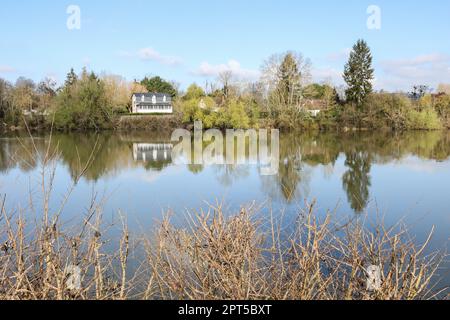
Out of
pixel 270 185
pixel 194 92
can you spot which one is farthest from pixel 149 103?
pixel 270 185

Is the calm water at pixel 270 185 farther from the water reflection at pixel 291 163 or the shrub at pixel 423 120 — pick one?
the shrub at pixel 423 120

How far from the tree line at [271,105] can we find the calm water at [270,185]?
17.4 m

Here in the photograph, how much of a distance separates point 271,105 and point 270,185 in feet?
89.9

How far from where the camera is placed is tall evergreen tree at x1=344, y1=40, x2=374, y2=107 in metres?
44.1

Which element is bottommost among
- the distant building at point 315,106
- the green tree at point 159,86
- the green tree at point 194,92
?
the distant building at point 315,106

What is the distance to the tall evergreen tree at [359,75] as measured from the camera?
1735 inches

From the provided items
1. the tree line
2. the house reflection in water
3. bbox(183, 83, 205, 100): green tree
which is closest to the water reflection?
the house reflection in water

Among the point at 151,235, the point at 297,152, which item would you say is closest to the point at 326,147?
the point at 297,152

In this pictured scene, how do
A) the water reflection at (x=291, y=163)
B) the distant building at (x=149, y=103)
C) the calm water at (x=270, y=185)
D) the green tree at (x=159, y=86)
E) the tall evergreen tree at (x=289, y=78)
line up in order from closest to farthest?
1. the calm water at (x=270, y=185)
2. the water reflection at (x=291, y=163)
3. the tall evergreen tree at (x=289, y=78)
4. the distant building at (x=149, y=103)
5. the green tree at (x=159, y=86)

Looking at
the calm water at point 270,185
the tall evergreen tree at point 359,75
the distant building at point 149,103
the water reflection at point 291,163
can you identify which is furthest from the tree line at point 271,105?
the calm water at point 270,185

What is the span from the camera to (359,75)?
44062mm

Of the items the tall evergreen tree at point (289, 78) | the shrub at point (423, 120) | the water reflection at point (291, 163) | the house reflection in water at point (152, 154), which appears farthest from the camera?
the shrub at point (423, 120)

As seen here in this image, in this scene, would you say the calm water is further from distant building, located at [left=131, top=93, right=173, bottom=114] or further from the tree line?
distant building, located at [left=131, top=93, right=173, bottom=114]

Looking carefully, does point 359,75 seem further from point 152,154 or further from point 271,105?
point 152,154
